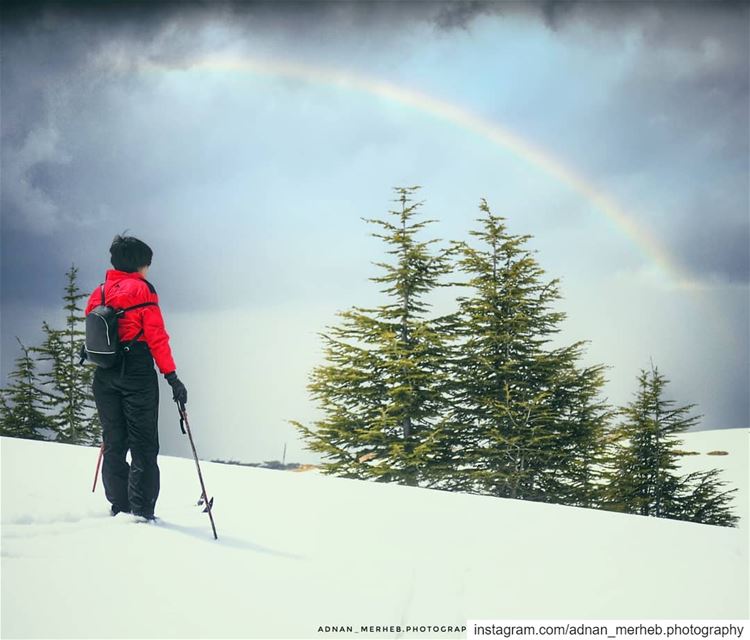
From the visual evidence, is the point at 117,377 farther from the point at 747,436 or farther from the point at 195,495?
the point at 747,436

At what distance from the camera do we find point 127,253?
177 inches

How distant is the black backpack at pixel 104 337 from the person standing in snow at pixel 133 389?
2.0 inches

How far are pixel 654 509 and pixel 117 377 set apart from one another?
1698 centimetres

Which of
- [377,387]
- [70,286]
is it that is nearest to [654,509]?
[377,387]

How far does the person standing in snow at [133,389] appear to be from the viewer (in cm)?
436

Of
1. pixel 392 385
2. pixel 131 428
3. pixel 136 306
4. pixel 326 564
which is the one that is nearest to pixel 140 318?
pixel 136 306

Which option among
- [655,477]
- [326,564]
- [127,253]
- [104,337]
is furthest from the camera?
[655,477]

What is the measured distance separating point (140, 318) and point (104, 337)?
0.27 m

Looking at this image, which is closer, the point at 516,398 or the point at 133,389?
the point at 133,389

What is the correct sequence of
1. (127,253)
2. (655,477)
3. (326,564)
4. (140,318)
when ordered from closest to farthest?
1. (326,564)
2. (140,318)
3. (127,253)
4. (655,477)

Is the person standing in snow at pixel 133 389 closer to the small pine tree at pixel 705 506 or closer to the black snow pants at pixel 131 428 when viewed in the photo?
the black snow pants at pixel 131 428

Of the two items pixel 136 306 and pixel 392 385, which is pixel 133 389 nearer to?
pixel 136 306

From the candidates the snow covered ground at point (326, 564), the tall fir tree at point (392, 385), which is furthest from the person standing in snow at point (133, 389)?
the tall fir tree at point (392, 385)

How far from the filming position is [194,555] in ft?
12.2
